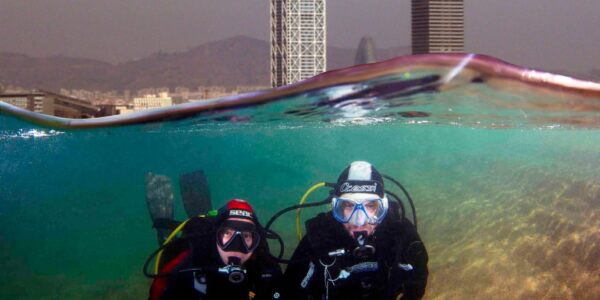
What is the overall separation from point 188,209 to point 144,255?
121 inches

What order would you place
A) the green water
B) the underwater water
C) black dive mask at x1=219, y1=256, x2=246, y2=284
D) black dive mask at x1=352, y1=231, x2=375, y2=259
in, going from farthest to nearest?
the green water < the underwater water < black dive mask at x1=219, y1=256, x2=246, y2=284 < black dive mask at x1=352, y1=231, x2=375, y2=259

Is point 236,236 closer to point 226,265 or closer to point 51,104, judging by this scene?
point 226,265

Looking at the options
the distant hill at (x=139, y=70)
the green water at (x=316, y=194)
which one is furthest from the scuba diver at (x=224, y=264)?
the distant hill at (x=139, y=70)

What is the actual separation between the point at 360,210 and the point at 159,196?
4719 millimetres

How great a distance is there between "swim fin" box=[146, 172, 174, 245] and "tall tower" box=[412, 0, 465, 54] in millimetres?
27665

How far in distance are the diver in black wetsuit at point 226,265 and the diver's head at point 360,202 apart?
1080mm

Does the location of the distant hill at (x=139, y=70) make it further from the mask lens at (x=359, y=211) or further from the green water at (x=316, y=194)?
the mask lens at (x=359, y=211)

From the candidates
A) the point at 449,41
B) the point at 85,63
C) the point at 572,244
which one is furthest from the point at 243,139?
Answer: the point at 449,41

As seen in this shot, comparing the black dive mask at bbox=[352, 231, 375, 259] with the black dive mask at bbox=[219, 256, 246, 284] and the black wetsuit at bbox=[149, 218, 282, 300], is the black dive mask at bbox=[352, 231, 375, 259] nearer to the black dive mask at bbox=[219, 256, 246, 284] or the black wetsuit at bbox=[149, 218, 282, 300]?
the black wetsuit at bbox=[149, 218, 282, 300]

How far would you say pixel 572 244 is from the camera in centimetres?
917

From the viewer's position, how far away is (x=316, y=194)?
8719mm

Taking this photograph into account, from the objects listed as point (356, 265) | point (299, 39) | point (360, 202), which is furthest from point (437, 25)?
point (356, 265)

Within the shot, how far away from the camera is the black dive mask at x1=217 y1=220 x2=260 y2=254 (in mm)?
6438

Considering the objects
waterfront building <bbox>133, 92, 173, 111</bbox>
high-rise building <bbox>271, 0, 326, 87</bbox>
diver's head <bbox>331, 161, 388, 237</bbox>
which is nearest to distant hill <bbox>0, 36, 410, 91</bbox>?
waterfront building <bbox>133, 92, 173, 111</bbox>
